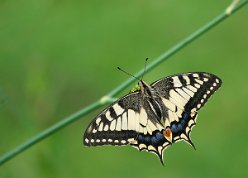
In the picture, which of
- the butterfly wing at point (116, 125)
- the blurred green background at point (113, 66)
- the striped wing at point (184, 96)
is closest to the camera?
the butterfly wing at point (116, 125)

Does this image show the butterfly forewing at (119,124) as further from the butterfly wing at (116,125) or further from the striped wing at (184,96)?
the striped wing at (184,96)

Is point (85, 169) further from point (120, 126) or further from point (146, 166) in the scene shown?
point (120, 126)

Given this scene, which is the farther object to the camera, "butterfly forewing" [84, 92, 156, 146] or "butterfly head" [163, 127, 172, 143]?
"butterfly head" [163, 127, 172, 143]

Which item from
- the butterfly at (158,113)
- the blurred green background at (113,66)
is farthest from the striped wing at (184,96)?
the blurred green background at (113,66)

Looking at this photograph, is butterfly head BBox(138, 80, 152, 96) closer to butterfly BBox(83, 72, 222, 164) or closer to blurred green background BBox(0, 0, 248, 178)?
butterfly BBox(83, 72, 222, 164)

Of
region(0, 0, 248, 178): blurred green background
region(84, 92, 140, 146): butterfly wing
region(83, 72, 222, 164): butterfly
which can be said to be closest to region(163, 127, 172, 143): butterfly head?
region(83, 72, 222, 164): butterfly
